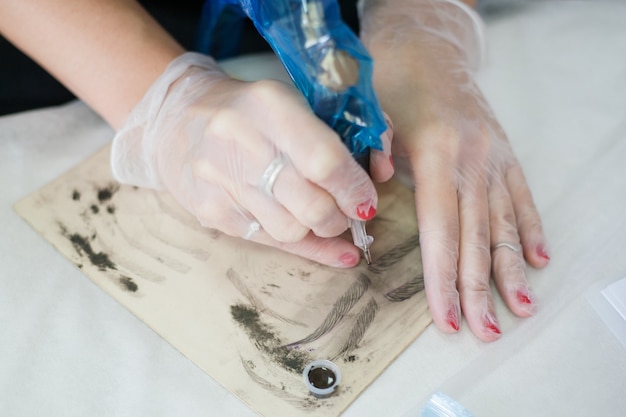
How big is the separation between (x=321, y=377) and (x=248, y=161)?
297mm

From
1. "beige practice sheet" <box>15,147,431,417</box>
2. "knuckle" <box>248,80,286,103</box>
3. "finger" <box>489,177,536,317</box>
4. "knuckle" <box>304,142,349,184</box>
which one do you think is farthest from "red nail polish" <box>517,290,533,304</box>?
"knuckle" <box>248,80,286,103</box>

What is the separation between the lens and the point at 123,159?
914 millimetres

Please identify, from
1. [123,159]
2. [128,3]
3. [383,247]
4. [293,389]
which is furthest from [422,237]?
[128,3]

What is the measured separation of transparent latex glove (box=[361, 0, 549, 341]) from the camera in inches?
31.8

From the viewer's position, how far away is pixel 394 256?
2.84 ft

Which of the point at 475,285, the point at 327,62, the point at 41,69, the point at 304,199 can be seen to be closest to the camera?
the point at 327,62

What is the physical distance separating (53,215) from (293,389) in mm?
493

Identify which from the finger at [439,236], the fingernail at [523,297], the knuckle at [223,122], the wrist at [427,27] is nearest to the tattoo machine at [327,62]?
the knuckle at [223,122]

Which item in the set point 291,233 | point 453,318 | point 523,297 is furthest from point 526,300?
point 291,233

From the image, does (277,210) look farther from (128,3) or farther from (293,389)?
(128,3)

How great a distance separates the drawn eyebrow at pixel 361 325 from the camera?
0.76 meters

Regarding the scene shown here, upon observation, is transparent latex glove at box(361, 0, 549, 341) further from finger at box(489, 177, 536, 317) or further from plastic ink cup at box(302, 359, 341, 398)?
plastic ink cup at box(302, 359, 341, 398)

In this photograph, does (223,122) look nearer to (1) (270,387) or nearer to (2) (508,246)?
(1) (270,387)

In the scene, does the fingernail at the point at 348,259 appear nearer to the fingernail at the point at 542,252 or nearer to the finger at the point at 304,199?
the finger at the point at 304,199
